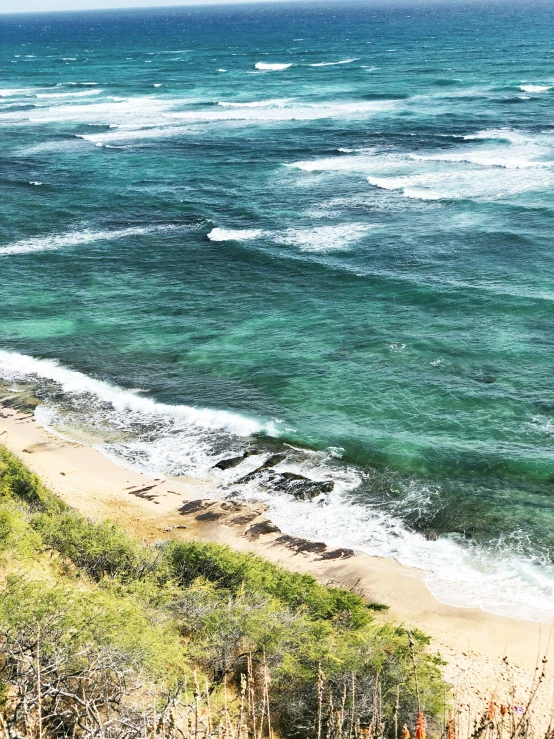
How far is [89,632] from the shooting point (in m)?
14.9

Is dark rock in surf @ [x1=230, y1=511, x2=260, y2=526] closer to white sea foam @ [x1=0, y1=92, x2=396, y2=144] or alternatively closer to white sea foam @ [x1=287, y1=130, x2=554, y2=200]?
white sea foam @ [x1=287, y1=130, x2=554, y2=200]

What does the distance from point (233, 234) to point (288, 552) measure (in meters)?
31.7

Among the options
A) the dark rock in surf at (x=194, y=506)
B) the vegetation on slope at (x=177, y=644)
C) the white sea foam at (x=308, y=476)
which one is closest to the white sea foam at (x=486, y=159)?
the white sea foam at (x=308, y=476)

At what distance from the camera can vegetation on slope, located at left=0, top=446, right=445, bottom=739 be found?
12984 millimetres

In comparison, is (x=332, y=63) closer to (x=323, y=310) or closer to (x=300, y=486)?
(x=323, y=310)

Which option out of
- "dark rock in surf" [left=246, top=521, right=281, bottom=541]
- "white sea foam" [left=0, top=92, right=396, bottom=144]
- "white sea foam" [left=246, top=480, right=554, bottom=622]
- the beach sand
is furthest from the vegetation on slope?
"white sea foam" [left=0, top=92, right=396, bottom=144]

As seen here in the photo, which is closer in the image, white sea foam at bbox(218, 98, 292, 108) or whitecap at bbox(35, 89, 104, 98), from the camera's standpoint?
white sea foam at bbox(218, 98, 292, 108)

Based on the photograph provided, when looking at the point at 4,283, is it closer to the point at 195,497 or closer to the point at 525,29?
the point at 195,497

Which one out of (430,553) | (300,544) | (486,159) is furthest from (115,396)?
(486,159)

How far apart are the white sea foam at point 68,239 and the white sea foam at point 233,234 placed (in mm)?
3646

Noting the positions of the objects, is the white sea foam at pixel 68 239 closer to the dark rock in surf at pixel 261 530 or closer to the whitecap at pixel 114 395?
the whitecap at pixel 114 395

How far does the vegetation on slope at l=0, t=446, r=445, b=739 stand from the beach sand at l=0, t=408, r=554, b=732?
1.48 metres

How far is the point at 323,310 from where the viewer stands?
4169 centimetres

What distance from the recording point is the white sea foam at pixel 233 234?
51781 millimetres
